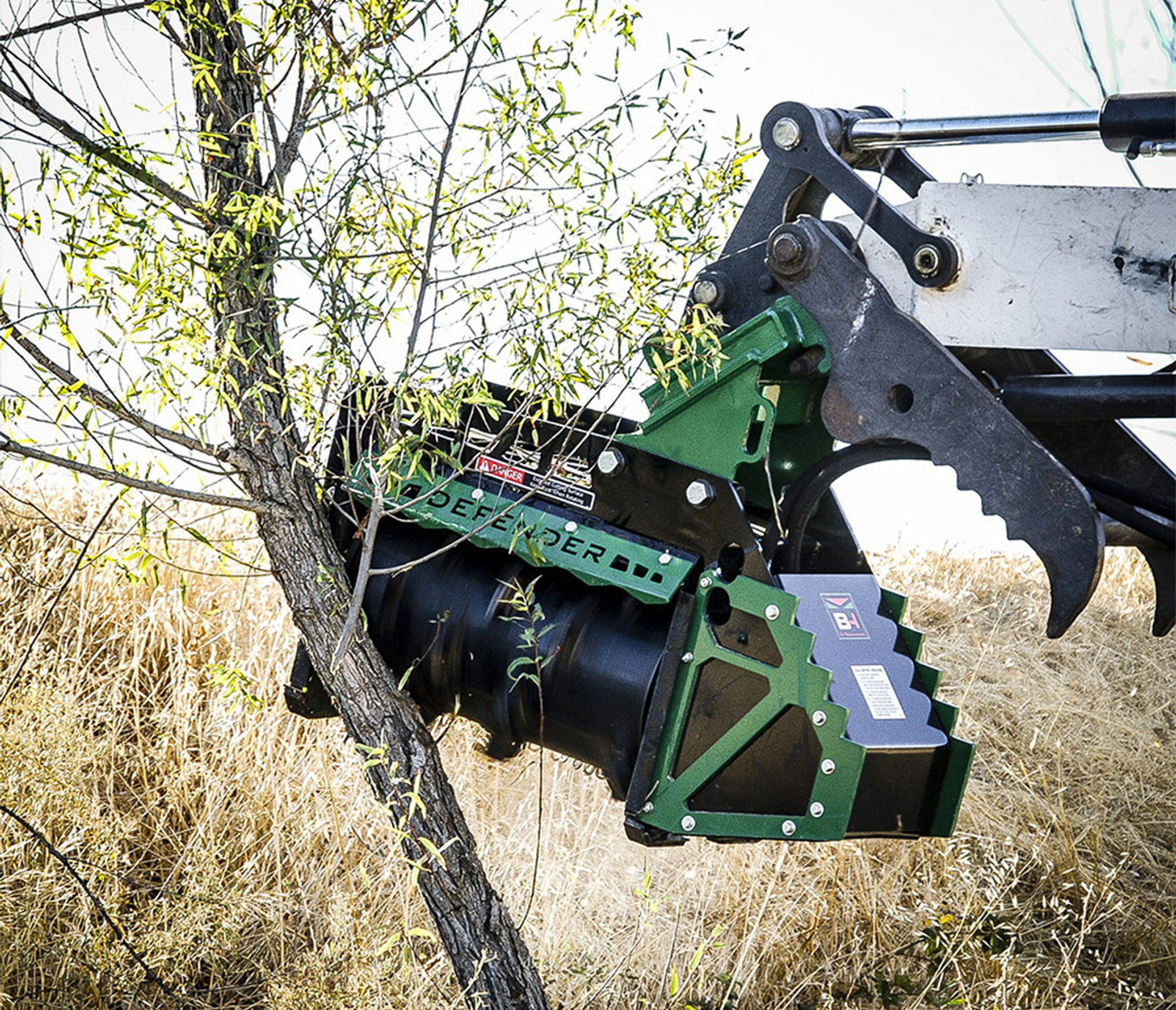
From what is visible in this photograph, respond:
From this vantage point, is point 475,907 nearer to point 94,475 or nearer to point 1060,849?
point 94,475

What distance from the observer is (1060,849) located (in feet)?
13.8

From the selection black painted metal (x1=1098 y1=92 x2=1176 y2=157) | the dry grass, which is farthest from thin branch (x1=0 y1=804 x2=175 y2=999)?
black painted metal (x1=1098 y1=92 x2=1176 y2=157)

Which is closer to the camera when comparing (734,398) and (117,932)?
(734,398)

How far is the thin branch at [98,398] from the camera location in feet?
8.18

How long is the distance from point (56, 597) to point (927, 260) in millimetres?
1931

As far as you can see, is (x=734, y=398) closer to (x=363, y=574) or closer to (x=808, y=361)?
(x=808, y=361)

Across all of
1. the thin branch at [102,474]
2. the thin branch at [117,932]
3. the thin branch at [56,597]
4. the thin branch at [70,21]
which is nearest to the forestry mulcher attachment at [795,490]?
the thin branch at [102,474]

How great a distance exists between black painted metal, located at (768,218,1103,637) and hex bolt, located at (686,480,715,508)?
28 cm

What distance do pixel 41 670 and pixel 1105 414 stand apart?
310cm

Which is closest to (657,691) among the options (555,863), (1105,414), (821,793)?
(821,793)

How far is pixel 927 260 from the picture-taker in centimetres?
268

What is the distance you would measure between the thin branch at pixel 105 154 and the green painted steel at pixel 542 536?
64 centimetres

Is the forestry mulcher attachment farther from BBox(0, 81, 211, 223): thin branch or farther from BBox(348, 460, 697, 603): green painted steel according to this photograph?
BBox(0, 81, 211, 223): thin branch

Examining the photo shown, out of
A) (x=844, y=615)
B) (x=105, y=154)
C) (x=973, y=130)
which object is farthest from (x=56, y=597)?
(x=973, y=130)
